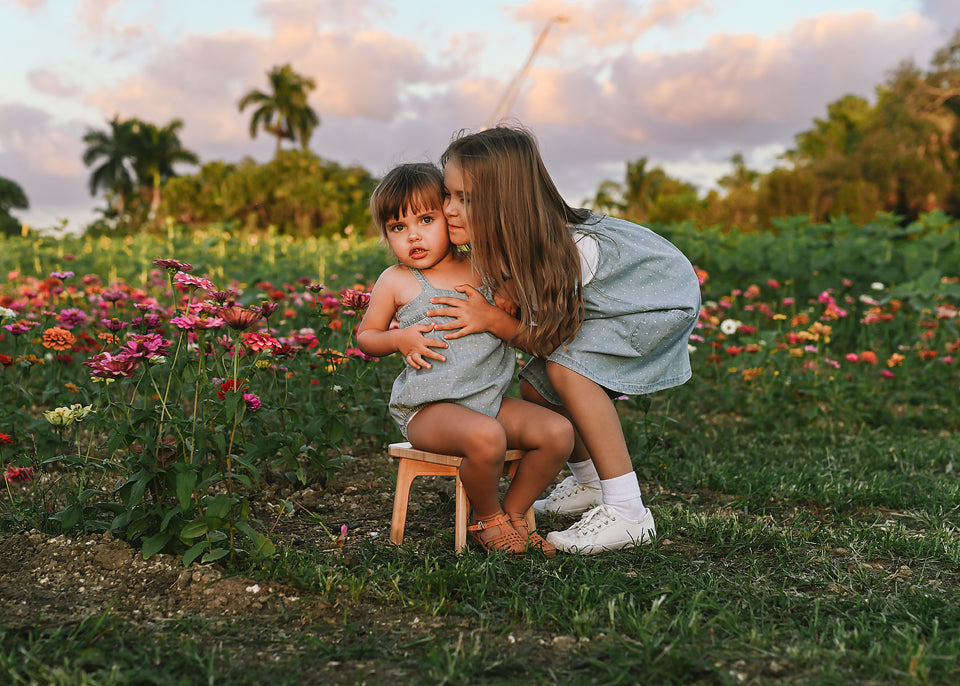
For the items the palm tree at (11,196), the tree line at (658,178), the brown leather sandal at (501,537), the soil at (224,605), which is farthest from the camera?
the palm tree at (11,196)

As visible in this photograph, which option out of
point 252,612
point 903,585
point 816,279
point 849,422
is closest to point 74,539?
point 252,612

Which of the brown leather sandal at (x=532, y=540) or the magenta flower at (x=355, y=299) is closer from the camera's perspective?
the brown leather sandal at (x=532, y=540)

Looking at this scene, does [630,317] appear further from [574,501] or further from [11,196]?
[11,196]

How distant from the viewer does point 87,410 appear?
217 centimetres

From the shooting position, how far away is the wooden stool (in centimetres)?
231

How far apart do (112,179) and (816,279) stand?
49.0 meters

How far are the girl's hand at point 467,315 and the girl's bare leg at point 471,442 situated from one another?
224mm

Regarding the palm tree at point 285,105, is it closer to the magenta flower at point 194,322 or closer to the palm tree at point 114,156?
the palm tree at point 114,156

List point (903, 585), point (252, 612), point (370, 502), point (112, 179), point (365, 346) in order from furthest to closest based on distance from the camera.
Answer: point (112, 179)
point (370, 502)
point (365, 346)
point (903, 585)
point (252, 612)

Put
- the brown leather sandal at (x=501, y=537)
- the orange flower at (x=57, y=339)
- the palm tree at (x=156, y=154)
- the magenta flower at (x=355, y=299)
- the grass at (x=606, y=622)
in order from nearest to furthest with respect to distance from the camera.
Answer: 1. the grass at (x=606, y=622)
2. the brown leather sandal at (x=501, y=537)
3. the orange flower at (x=57, y=339)
4. the magenta flower at (x=355, y=299)
5. the palm tree at (x=156, y=154)

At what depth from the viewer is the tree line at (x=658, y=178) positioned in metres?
24.3

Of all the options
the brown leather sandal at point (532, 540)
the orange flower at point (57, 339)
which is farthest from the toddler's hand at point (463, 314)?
the orange flower at point (57, 339)

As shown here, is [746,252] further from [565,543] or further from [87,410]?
[87,410]

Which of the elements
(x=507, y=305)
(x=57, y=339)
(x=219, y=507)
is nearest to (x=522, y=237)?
(x=507, y=305)
